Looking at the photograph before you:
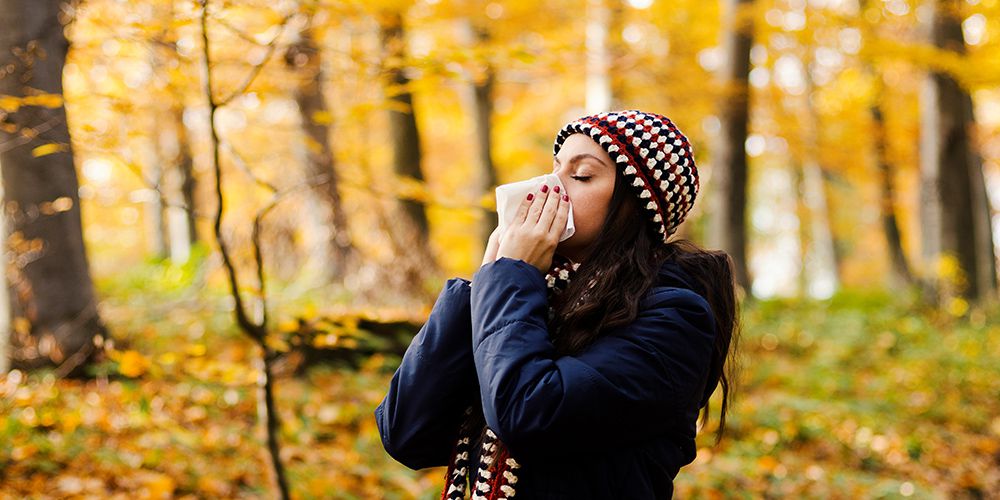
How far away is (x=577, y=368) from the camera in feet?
5.50

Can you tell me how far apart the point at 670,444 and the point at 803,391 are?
6468mm

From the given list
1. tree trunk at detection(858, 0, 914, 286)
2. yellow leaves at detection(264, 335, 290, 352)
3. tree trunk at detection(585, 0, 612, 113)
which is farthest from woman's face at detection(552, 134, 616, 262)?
tree trunk at detection(858, 0, 914, 286)

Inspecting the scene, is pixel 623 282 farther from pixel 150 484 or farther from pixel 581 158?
pixel 150 484

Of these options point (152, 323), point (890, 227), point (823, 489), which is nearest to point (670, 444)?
point (823, 489)

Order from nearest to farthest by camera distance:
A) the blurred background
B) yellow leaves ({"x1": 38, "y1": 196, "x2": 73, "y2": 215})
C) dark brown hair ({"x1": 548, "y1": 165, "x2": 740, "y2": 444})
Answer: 1. dark brown hair ({"x1": 548, "y1": 165, "x2": 740, "y2": 444})
2. the blurred background
3. yellow leaves ({"x1": 38, "y1": 196, "x2": 73, "y2": 215})

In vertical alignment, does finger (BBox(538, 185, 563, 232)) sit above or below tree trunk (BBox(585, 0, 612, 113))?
below

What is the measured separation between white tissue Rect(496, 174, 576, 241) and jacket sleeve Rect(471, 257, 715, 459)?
0.12 meters

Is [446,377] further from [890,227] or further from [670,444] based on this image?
[890,227]

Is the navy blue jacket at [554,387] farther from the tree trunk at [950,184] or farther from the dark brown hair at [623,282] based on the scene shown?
the tree trunk at [950,184]

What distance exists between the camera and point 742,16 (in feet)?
31.6

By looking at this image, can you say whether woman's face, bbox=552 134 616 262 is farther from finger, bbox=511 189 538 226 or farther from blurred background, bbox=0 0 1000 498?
blurred background, bbox=0 0 1000 498

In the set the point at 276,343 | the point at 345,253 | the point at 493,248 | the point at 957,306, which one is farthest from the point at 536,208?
the point at 957,306

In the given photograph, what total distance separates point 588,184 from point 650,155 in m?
0.16

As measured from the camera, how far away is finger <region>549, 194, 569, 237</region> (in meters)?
1.86
